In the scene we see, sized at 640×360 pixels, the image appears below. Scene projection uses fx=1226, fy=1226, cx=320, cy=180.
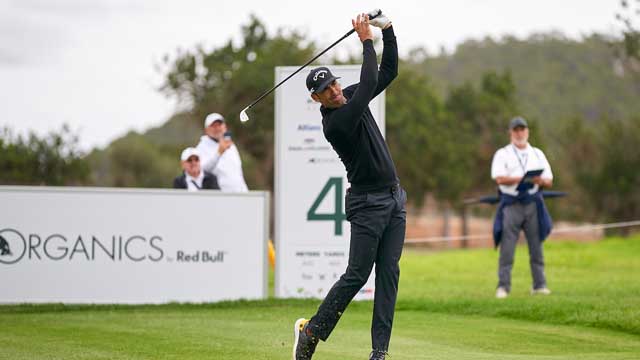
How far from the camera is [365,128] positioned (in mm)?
8617

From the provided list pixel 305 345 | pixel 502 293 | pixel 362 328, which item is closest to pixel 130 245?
Result: pixel 362 328

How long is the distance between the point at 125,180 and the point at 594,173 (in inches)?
829

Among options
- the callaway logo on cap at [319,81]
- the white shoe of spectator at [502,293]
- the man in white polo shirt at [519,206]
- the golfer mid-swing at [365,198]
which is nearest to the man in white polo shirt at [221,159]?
the man in white polo shirt at [519,206]

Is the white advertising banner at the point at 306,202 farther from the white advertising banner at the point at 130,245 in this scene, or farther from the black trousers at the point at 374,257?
the black trousers at the point at 374,257

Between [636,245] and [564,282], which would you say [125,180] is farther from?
[564,282]

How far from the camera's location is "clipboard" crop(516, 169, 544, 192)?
50.0ft

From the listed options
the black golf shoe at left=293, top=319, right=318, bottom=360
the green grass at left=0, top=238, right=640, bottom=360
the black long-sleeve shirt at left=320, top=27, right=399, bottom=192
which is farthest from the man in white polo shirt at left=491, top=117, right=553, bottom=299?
the black golf shoe at left=293, top=319, right=318, bottom=360

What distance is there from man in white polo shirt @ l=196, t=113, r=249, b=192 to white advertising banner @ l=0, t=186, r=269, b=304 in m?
1.95

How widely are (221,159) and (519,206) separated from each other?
4.15 metres

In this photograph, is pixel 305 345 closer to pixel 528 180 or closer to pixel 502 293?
pixel 502 293

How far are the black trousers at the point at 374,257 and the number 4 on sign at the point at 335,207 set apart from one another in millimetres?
6090

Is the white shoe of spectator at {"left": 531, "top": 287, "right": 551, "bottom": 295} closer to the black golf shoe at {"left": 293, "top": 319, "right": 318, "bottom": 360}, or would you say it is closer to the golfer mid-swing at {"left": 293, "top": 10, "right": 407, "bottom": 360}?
the golfer mid-swing at {"left": 293, "top": 10, "right": 407, "bottom": 360}

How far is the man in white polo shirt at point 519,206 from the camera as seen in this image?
15.5 metres

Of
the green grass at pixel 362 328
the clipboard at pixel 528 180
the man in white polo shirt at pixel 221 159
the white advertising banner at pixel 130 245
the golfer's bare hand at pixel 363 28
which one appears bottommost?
the green grass at pixel 362 328
